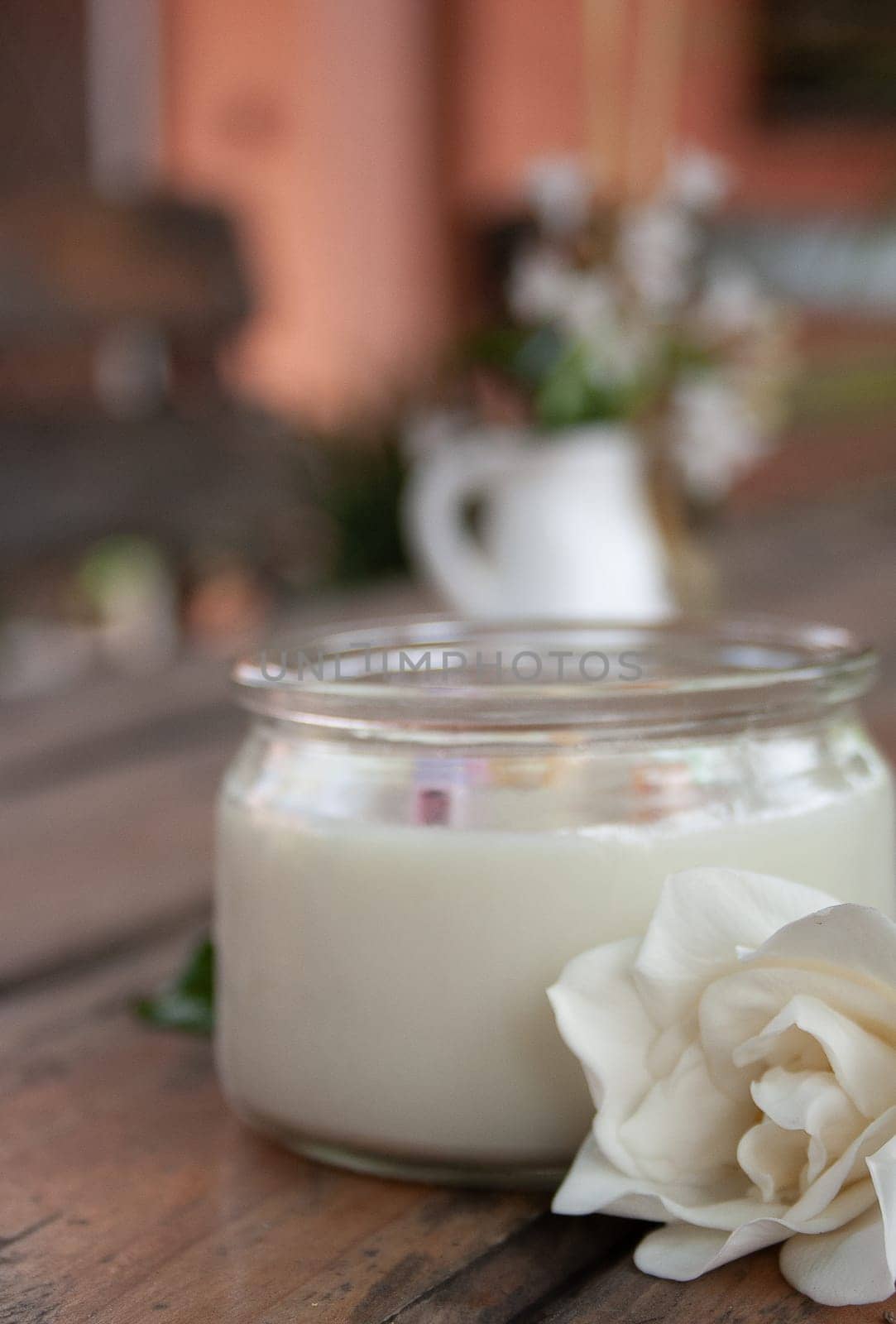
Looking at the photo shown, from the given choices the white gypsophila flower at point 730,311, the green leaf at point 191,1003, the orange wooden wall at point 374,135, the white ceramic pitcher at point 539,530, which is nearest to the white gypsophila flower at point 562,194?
the white gypsophila flower at point 730,311

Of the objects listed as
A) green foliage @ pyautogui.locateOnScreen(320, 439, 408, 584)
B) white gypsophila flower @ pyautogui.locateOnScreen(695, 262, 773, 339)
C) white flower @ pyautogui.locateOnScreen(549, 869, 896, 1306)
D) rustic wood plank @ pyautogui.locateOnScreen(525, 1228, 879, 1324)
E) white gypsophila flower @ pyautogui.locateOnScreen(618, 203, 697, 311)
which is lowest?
green foliage @ pyautogui.locateOnScreen(320, 439, 408, 584)

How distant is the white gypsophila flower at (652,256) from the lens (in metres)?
1.12

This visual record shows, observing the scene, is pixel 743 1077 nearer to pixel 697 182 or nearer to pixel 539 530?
pixel 539 530

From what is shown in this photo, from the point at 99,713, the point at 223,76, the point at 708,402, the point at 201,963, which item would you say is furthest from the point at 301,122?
the point at 201,963

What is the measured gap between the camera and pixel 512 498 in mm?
1012

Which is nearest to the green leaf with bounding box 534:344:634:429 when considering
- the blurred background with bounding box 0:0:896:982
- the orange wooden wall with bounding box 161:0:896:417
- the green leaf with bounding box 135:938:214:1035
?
the blurred background with bounding box 0:0:896:982

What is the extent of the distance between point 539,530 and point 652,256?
0.25 meters

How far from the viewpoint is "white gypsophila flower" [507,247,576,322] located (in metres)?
1.11

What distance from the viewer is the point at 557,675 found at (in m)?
0.44

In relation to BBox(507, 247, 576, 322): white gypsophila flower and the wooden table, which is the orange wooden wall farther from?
the wooden table

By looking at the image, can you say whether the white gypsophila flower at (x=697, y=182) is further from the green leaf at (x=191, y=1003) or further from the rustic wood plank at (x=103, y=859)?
the green leaf at (x=191, y=1003)

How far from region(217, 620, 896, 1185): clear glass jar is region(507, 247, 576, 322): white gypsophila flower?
2.62 ft

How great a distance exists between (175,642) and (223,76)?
135 centimetres

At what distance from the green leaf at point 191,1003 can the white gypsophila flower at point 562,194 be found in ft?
2.84
